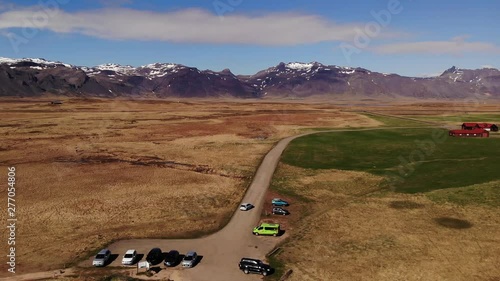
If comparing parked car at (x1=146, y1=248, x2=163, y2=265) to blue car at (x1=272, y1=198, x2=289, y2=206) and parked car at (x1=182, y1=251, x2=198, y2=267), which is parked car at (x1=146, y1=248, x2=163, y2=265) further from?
blue car at (x1=272, y1=198, x2=289, y2=206)

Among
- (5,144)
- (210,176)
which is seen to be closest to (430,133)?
(210,176)

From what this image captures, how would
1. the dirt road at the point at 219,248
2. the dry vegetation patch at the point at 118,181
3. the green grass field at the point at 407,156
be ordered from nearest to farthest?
1. the dirt road at the point at 219,248
2. the dry vegetation patch at the point at 118,181
3. the green grass field at the point at 407,156

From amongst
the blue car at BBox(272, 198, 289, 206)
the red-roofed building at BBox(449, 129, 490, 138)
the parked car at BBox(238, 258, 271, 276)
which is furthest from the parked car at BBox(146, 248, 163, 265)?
the red-roofed building at BBox(449, 129, 490, 138)

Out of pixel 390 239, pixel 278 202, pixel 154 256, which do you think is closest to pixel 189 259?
pixel 154 256

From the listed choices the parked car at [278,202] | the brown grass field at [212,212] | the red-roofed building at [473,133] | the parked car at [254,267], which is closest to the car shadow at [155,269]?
the parked car at [254,267]

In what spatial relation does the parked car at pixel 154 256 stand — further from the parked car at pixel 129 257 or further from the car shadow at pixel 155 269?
the parked car at pixel 129 257

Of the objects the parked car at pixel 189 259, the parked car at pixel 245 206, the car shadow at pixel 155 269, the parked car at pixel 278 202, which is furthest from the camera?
the parked car at pixel 278 202

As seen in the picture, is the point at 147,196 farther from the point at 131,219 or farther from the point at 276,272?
the point at 276,272
